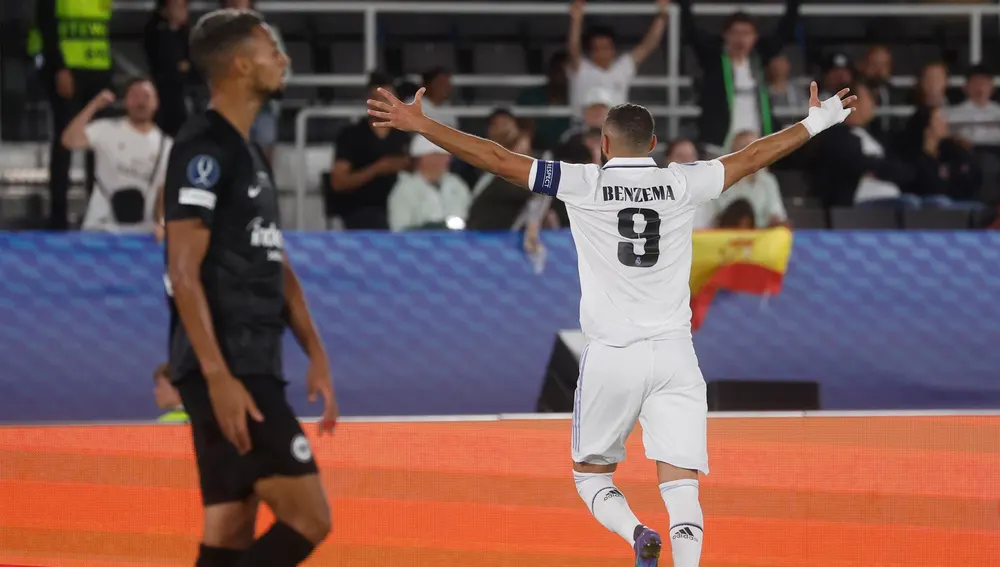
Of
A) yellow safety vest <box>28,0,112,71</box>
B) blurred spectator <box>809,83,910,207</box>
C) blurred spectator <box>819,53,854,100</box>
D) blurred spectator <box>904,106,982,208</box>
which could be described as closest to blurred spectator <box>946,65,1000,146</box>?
blurred spectator <box>904,106,982,208</box>

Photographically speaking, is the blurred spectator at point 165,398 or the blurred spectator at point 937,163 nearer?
the blurred spectator at point 165,398

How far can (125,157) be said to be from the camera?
903 cm

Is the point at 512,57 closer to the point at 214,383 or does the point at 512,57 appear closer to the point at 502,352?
the point at 502,352

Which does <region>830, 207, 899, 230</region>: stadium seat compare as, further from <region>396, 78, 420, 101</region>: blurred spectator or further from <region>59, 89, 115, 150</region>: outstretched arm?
<region>59, 89, 115, 150</region>: outstretched arm

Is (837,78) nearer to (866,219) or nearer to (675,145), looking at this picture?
(866,219)

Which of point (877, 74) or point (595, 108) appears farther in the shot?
point (877, 74)

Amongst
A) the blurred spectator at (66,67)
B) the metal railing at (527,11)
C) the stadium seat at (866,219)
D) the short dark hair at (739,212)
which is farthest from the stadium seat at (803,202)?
the blurred spectator at (66,67)

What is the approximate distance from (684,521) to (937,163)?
22.5 feet

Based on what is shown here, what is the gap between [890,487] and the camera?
6582 mm

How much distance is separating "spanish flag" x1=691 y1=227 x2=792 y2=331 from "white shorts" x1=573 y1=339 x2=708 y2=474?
3725mm

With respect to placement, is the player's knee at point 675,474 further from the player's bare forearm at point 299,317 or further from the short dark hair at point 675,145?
the short dark hair at point 675,145

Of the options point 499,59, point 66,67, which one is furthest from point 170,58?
point 499,59

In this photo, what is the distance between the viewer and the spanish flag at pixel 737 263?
8.48m

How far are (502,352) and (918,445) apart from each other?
2441 millimetres
